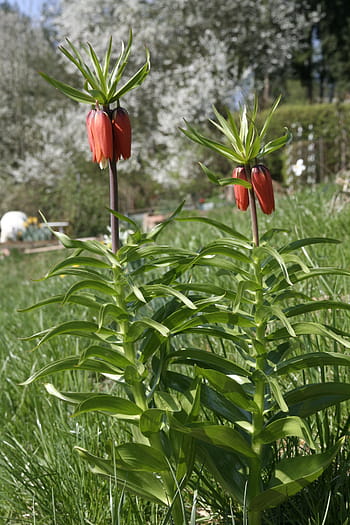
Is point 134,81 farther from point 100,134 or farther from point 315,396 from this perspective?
point 315,396

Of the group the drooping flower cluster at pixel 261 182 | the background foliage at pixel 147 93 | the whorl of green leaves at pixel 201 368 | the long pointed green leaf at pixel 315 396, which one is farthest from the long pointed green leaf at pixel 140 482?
the background foliage at pixel 147 93

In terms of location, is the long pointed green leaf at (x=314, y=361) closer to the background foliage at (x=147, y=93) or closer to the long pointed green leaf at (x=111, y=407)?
the long pointed green leaf at (x=111, y=407)

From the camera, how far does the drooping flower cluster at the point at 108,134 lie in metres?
1.05

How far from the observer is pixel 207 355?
1.04m

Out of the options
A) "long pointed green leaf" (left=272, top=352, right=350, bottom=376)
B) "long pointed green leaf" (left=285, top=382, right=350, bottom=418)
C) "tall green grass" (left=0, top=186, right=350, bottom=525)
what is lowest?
"tall green grass" (left=0, top=186, right=350, bottom=525)

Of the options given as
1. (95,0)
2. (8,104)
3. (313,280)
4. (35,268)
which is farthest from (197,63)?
(313,280)

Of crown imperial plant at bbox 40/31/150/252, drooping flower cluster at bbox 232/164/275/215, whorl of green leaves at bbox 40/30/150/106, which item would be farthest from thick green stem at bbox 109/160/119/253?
drooping flower cluster at bbox 232/164/275/215

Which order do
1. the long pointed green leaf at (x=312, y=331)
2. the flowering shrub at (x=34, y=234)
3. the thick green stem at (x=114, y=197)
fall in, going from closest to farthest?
the long pointed green leaf at (x=312, y=331) < the thick green stem at (x=114, y=197) < the flowering shrub at (x=34, y=234)

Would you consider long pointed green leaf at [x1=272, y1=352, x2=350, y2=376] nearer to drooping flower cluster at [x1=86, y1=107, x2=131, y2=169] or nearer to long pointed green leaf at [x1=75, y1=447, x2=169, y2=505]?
long pointed green leaf at [x1=75, y1=447, x2=169, y2=505]

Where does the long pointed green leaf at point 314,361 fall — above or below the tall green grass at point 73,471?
above

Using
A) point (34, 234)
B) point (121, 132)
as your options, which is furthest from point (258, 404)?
point (34, 234)

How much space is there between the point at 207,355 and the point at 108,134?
1.45 ft

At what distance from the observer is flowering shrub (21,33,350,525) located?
1012mm

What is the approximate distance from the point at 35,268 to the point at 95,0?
13733 millimetres
